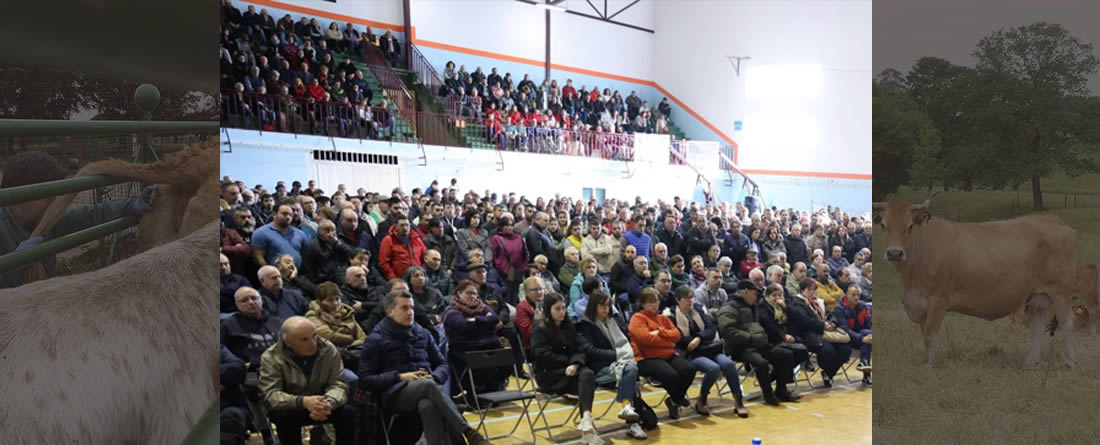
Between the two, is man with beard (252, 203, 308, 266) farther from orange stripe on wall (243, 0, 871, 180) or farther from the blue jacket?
orange stripe on wall (243, 0, 871, 180)

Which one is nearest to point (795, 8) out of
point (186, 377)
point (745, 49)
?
point (745, 49)

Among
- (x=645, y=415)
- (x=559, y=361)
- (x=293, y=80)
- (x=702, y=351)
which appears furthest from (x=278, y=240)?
(x=293, y=80)

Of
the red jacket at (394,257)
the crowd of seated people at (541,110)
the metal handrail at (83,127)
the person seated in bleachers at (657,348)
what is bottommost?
the person seated in bleachers at (657,348)

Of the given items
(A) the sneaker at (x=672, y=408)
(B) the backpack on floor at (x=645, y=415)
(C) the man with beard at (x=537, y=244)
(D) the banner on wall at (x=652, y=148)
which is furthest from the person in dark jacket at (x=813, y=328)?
(D) the banner on wall at (x=652, y=148)

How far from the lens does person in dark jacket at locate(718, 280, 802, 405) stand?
6617 millimetres

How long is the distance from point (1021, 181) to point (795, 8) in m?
16.5

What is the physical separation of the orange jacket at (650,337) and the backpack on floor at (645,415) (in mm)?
339

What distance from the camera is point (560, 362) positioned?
18.0 ft

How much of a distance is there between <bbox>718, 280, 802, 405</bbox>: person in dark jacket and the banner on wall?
30.7 feet

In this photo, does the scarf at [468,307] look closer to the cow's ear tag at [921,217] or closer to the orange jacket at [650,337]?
the orange jacket at [650,337]

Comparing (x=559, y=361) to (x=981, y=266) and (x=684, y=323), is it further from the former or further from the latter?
(x=981, y=266)

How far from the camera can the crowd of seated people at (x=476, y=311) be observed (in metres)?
4.37

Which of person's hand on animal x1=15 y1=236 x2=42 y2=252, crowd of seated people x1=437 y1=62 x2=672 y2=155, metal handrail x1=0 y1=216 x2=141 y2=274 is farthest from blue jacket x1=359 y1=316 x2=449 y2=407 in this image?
crowd of seated people x1=437 y1=62 x2=672 y2=155

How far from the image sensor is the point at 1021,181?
67.7 inches
